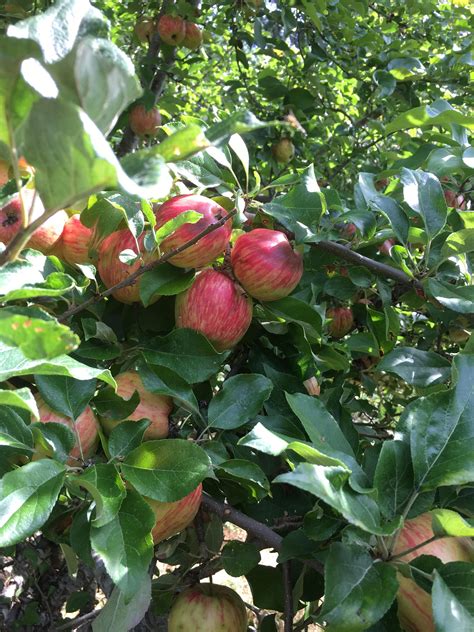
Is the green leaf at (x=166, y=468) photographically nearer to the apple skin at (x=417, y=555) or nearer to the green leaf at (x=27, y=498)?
the green leaf at (x=27, y=498)

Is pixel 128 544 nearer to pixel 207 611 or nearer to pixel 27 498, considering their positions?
pixel 27 498

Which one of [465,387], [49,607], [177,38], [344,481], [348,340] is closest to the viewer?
[344,481]

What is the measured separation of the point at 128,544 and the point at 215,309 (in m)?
0.34

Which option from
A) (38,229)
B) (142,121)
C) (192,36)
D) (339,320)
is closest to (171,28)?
(192,36)

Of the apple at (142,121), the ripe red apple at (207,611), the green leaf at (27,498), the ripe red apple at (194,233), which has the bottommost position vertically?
the ripe red apple at (207,611)

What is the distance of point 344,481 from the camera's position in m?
0.55

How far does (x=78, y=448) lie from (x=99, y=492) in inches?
6.7

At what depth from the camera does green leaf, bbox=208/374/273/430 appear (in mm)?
795

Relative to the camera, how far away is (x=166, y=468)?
2.07 feet

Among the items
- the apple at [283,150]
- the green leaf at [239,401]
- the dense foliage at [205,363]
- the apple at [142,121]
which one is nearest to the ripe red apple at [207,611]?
the dense foliage at [205,363]

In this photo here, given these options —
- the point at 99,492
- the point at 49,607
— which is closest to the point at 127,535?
the point at 99,492

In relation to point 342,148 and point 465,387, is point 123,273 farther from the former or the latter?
point 342,148

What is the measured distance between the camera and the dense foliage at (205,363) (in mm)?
363

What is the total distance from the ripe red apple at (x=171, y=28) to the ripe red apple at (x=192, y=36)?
0.03m
